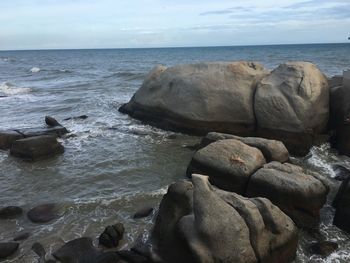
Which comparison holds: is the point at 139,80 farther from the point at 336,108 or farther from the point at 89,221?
the point at 89,221

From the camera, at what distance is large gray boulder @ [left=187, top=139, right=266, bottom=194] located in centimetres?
986

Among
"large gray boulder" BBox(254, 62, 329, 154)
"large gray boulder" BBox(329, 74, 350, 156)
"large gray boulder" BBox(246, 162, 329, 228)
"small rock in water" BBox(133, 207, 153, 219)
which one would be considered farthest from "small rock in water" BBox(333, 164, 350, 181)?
"small rock in water" BBox(133, 207, 153, 219)

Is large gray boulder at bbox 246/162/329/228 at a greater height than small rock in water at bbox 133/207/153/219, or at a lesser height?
greater

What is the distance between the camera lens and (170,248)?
759cm

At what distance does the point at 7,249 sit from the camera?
8.02 meters

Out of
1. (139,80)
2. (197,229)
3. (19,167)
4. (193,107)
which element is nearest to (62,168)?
(19,167)

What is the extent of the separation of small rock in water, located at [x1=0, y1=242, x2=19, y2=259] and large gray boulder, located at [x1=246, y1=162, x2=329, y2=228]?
5.15 m

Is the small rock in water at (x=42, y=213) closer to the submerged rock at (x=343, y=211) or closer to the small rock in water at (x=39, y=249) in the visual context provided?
the small rock in water at (x=39, y=249)

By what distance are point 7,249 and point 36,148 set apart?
6082mm

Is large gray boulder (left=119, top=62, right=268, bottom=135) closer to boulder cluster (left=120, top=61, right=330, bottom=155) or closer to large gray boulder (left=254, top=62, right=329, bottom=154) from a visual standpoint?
boulder cluster (left=120, top=61, right=330, bottom=155)

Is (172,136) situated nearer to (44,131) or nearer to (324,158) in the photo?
(44,131)

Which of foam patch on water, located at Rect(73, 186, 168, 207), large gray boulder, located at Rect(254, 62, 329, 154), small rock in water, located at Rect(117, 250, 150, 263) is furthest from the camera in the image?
large gray boulder, located at Rect(254, 62, 329, 154)

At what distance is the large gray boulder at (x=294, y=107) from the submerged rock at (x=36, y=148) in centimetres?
712

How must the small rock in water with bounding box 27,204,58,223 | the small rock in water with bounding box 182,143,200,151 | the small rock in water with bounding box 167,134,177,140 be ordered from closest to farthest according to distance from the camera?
the small rock in water with bounding box 27,204,58,223 → the small rock in water with bounding box 182,143,200,151 → the small rock in water with bounding box 167,134,177,140
